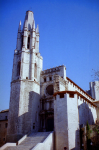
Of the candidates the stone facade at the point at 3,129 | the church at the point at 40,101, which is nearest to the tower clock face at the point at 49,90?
the church at the point at 40,101

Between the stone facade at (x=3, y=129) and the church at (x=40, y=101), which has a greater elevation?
the church at (x=40, y=101)

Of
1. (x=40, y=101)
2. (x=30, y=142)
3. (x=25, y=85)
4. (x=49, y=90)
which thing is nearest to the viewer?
(x=30, y=142)

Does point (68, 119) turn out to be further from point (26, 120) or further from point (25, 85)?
point (25, 85)

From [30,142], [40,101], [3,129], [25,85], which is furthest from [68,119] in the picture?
[3,129]

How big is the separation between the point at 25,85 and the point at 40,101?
5.63 meters

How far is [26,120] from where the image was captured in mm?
37625

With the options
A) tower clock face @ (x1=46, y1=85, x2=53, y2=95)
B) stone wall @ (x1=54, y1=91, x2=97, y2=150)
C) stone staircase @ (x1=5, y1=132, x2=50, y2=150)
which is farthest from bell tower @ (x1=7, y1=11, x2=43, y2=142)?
stone wall @ (x1=54, y1=91, x2=97, y2=150)

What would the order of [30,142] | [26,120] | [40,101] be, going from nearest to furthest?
[30,142] < [26,120] < [40,101]

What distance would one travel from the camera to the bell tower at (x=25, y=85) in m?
37.3

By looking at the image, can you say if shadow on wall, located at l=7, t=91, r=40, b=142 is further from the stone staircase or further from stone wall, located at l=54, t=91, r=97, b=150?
stone wall, located at l=54, t=91, r=97, b=150

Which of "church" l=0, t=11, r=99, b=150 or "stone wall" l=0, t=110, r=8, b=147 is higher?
"church" l=0, t=11, r=99, b=150

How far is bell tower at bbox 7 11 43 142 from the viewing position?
37281 millimetres

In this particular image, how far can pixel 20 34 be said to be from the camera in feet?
159

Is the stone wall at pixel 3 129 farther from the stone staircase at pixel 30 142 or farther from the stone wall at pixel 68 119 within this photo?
the stone wall at pixel 68 119
